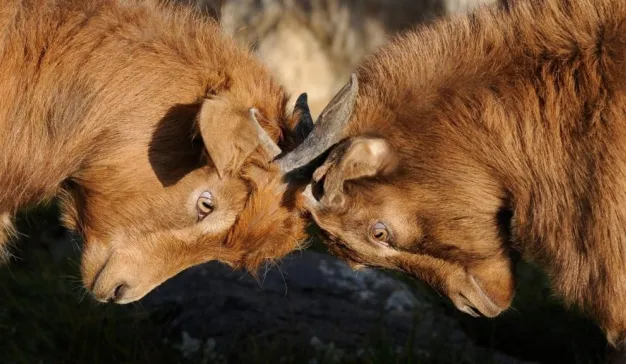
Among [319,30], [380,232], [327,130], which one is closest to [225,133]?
[327,130]

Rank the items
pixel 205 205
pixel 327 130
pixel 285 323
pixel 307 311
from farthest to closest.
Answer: pixel 307 311
pixel 285 323
pixel 205 205
pixel 327 130

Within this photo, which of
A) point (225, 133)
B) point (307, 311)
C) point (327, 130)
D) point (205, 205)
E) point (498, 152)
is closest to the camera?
point (225, 133)

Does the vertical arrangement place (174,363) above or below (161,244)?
below

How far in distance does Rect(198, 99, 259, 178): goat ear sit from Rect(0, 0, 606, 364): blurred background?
4.78ft

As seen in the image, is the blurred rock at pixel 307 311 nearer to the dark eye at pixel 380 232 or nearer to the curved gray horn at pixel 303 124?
the dark eye at pixel 380 232

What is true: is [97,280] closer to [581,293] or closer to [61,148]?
[61,148]

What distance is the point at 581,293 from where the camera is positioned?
17.4 ft

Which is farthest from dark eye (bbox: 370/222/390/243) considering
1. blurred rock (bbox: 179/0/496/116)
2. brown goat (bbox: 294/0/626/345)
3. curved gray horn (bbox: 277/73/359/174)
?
blurred rock (bbox: 179/0/496/116)

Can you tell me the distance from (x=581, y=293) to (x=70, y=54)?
8.30 feet

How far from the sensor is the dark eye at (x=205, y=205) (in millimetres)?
5348

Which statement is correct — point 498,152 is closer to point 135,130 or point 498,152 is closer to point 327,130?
point 327,130

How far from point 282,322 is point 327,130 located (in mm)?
2138

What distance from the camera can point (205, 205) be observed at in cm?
538

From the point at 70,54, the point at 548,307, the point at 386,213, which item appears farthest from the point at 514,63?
the point at 548,307
